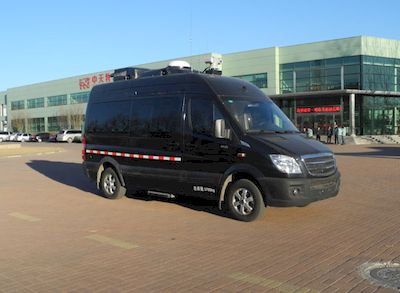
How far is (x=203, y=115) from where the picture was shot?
29.8ft

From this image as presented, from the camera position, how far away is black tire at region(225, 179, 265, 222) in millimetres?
8227

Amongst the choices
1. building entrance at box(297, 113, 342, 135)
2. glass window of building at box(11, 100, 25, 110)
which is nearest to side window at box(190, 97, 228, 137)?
building entrance at box(297, 113, 342, 135)

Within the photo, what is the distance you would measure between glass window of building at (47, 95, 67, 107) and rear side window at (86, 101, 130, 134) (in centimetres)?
7211

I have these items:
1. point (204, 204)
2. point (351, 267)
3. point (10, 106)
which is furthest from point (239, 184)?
point (10, 106)

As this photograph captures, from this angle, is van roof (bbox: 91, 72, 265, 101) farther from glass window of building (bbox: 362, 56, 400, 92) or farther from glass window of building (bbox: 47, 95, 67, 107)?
glass window of building (bbox: 47, 95, 67, 107)

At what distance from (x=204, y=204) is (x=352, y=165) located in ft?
34.3

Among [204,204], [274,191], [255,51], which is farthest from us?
[255,51]

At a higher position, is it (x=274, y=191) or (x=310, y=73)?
(x=310, y=73)

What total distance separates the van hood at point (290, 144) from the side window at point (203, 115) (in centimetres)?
82

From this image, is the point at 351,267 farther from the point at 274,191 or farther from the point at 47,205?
the point at 47,205

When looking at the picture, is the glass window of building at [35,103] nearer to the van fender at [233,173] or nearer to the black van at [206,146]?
the black van at [206,146]

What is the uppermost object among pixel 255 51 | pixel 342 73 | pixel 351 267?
pixel 255 51

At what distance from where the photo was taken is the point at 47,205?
1054 cm

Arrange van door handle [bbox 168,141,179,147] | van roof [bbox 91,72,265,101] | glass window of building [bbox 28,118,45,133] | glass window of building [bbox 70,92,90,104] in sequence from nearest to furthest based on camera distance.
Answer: van roof [bbox 91,72,265,101] < van door handle [bbox 168,141,179,147] < glass window of building [bbox 70,92,90,104] < glass window of building [bbox 28,118,45,133]
